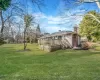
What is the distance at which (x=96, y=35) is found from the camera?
155 ft

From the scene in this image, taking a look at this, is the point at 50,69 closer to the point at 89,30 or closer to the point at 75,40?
the point at 75,40

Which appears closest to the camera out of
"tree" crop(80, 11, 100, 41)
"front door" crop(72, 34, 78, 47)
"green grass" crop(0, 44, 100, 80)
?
"green grass" crop(0, 44, 100, 80)

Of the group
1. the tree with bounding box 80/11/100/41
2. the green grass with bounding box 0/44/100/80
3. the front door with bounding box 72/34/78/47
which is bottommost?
the green grass with bounding box 0/44/100/80

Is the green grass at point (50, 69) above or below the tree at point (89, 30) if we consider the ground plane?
below

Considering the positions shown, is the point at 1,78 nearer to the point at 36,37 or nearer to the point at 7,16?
the point at 7,16

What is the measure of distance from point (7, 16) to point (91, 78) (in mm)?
7380

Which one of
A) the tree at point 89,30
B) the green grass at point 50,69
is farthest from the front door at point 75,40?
the green grass at point 50,69

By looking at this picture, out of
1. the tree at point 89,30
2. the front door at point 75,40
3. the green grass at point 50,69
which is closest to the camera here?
the green grass at point 50,69

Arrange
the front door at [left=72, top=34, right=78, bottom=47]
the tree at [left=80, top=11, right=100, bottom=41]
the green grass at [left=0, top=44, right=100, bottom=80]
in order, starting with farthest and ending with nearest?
the front door at [left=72, top=34, right=78, bottom=47] < the tree at [left=80, top=11, right=100, bottom=41] < the green grass at [left=0, top=44, right=100, bottom=80]

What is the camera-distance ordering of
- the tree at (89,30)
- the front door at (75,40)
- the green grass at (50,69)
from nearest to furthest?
the green grass at (50,69), the tree at (89,30), the front door at (75,40)

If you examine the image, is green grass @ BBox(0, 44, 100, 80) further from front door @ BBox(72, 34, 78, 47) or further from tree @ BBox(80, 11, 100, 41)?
tree @ BBox(80, 11, 100, 41)

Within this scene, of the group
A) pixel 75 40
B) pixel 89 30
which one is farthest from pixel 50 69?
pixel 89 30

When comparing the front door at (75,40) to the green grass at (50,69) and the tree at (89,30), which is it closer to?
the tree at (89,30)

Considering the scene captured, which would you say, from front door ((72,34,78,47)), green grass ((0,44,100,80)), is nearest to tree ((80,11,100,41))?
front door ((72,34,78,47))
